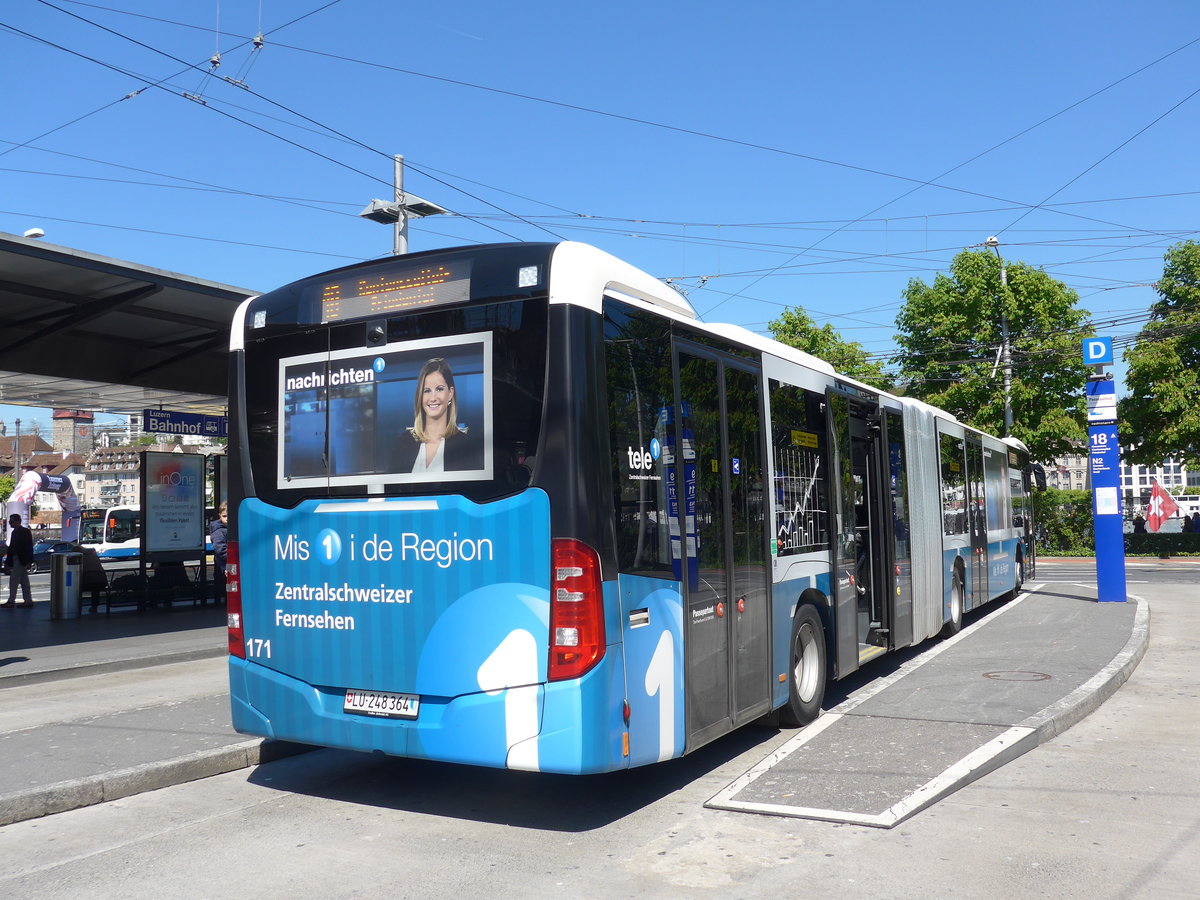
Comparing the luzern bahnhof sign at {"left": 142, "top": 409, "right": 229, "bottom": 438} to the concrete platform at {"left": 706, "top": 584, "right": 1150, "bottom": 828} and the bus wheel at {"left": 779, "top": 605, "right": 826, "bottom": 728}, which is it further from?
the bus wheel at {"left": 779, "top": 605, "right": 826, "bottom": 728}

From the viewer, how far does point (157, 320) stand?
1636 cm

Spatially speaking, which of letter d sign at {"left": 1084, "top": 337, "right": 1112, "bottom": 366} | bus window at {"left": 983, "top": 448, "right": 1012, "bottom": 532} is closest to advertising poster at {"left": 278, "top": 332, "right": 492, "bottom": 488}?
bus window at {"left": 983, "top": 448, "right": 1012, "bottom": 532}

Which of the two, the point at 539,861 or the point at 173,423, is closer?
the point at 539,861

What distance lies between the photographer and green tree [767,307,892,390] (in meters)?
49.2

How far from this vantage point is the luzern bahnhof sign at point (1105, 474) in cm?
1773

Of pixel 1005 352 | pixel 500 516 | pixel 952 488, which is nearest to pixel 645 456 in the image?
pixel 500 516

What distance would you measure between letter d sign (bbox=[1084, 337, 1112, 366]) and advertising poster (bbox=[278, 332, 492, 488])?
14795mm

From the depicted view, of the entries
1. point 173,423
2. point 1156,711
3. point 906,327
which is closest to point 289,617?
point 1156,711

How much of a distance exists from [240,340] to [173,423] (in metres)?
13.3

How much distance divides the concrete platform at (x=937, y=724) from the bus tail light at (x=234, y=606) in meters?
3.04

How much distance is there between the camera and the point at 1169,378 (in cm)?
4194

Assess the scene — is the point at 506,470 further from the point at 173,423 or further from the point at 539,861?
the point at 173,423

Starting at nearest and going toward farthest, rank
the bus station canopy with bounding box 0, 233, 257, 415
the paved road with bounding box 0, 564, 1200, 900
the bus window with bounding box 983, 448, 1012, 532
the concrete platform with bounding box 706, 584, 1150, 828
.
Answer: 1. the paved road with bounding box 0, 564, 1200, 900
2. the concrete platform with bounding box 706, 584, 1150, 828
3. the bus station canopy with bounding box 0, 233, 257, 415
4. the bus window with bounding box 983, 448, 1012, 532

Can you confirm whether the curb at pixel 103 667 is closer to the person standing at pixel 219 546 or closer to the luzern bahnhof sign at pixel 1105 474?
the person standing at pixel 219 546
